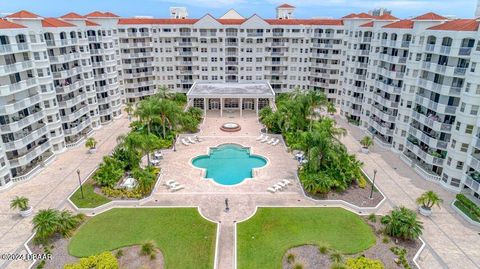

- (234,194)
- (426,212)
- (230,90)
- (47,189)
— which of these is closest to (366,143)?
(426,212)

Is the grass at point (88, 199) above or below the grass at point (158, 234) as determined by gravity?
above

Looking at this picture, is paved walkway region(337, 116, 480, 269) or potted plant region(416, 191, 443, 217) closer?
paved walkway region(337, 116, 480, 269)

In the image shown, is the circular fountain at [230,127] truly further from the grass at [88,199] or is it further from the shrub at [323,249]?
the shrub at [323,249]

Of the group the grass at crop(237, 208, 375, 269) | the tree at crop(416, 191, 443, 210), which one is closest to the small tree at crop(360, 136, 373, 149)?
the tree at crop(416, 191, 443, 210)

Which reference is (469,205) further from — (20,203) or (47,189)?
(47,189)

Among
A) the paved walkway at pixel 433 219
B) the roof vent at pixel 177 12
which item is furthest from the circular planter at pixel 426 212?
the roof vent at pixel 177 12

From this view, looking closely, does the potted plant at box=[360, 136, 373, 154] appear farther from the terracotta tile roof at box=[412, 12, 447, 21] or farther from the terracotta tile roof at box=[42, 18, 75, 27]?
the terracotta tile roof at box=[42, 18, 75, 27]
